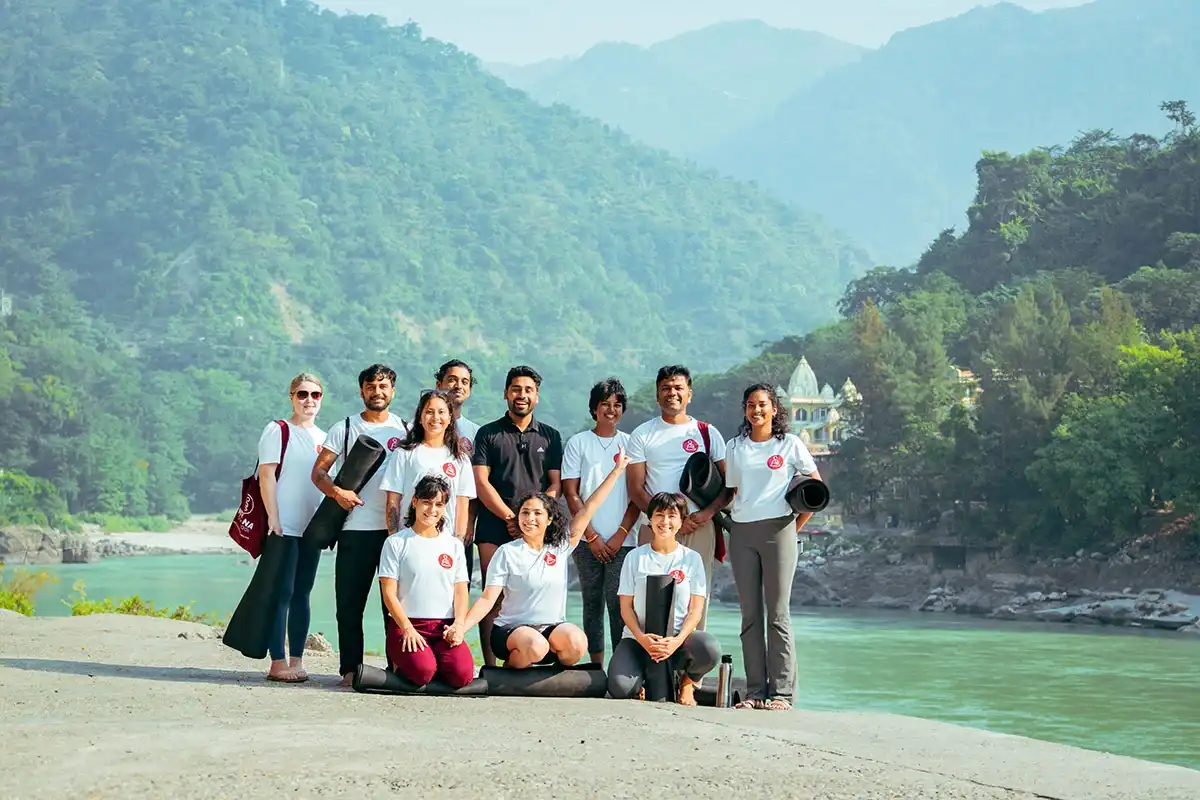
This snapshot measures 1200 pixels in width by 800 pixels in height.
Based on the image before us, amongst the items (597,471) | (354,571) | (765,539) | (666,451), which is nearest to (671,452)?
(666,451)

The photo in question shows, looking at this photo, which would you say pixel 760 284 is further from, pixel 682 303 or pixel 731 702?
pixel 731 702

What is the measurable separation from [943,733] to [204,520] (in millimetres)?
104246

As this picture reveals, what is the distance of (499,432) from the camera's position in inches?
348

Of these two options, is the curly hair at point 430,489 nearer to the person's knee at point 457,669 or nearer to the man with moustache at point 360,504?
the man with moustache at point 360,504

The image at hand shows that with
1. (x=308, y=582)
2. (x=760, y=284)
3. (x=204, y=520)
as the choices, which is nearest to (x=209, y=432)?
(x=204, y=520)

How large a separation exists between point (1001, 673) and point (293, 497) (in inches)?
1084

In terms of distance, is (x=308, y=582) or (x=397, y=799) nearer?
(x=397, y=799)

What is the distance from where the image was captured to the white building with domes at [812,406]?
75.2m

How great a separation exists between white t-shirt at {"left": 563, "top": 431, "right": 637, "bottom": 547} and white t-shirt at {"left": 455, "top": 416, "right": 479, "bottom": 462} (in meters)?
0.47

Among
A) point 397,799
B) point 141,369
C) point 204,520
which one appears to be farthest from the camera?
point 141,369

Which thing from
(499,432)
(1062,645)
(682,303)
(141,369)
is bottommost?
(1062,645)

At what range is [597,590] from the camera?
357 inches

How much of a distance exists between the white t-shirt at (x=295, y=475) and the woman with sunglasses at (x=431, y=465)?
20.4 inches

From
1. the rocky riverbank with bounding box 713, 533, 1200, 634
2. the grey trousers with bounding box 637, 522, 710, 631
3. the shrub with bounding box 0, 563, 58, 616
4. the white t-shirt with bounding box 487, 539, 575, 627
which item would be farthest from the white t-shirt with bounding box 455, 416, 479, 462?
the rocky riverbank with bounding box 713, 533, 1200, 634
